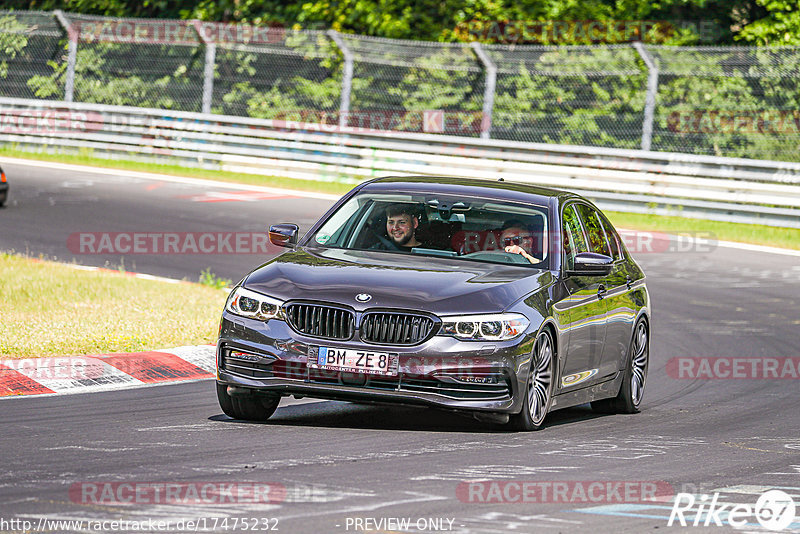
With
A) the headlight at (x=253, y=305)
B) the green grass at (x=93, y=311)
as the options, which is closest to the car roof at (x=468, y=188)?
the headlight at (x=253, y=305)

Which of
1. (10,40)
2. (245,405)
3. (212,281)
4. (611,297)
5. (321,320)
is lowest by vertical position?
(212,281)

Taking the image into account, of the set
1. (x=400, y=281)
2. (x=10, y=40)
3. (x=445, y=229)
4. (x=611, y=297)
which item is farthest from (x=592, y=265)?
(x=10, y=40)

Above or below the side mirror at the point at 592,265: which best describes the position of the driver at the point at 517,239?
above

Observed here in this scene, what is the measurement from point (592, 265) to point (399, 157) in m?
18.4

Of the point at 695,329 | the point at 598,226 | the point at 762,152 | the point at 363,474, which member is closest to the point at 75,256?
the point at 695,329

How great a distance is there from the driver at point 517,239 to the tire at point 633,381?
59.5 inches

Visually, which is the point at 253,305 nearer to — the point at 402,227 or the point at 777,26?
the point at 402,227

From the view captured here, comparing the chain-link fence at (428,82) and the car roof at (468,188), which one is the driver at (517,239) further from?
the chain-link fence at (428,82)

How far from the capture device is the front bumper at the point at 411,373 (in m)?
8.16

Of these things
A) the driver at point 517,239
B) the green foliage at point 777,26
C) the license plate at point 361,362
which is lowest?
the license plate at point 361,362

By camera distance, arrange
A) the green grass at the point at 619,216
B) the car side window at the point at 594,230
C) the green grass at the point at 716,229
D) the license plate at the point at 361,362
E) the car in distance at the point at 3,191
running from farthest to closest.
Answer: the green grass at the point at 619,216, the green grass at the point at 716,229, the car in distance at the point at 3,191, the car side window at the point at 594,230, the license plate at the point at 361,362

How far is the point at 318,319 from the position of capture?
8258 mm

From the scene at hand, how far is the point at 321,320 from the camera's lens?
325 inches

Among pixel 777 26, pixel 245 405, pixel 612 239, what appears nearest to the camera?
pixel 245 405
